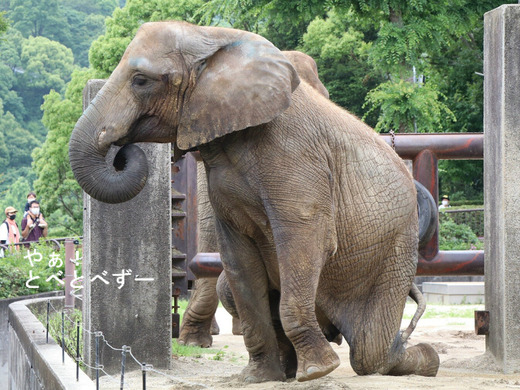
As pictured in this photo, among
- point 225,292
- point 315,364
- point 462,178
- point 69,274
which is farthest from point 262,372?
point 462,178

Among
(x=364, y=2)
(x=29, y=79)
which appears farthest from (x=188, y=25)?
(x=29, y=79)

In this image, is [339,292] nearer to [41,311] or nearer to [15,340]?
[15,340]

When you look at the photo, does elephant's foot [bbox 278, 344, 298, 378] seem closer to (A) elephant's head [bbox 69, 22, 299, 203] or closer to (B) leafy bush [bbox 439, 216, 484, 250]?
(A) elephant's head [bbox 69, 22, 299, 203]

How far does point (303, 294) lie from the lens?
6.04 m

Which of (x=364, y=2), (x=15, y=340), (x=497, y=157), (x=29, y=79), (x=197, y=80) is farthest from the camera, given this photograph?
(x=29, y=79)

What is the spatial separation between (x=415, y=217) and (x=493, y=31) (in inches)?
73.2

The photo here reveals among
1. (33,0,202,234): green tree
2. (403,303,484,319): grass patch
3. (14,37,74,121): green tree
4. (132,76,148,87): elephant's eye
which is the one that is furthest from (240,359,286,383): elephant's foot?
(14,37,74,121): green tree

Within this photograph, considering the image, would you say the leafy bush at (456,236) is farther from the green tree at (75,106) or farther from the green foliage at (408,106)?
the green tree at (75,106)

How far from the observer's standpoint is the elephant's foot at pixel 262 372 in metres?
6.68

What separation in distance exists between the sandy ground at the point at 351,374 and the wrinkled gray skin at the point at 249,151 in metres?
0.44

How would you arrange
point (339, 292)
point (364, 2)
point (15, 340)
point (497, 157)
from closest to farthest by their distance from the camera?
1. point (339, 292)
2. point (497, 157)
3. point (15, 340)
4. point (364, 2)

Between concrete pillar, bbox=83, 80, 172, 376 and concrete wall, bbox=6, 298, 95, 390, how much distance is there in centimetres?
41

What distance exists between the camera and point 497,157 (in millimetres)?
7898

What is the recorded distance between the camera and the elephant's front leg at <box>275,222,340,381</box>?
6.02 m
